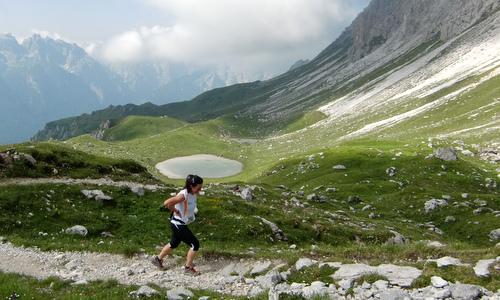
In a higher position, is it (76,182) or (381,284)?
(76,182)

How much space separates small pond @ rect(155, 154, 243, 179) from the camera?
145250 millimetres

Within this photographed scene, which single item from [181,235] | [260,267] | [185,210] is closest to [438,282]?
[260,267]

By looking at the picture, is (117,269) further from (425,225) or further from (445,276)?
(425,225)

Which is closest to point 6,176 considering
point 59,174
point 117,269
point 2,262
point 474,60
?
point 59,174

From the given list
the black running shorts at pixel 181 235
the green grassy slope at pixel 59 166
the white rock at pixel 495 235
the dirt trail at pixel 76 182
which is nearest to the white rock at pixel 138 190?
the dirt trail at pixel 76 182

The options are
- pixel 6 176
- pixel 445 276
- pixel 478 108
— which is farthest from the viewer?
pixel 478 108

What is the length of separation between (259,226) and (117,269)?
14776mm

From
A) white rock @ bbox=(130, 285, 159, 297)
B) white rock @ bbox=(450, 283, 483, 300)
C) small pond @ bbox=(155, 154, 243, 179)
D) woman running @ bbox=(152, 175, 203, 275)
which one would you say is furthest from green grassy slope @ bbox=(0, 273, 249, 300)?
small pond @ bbox=(155, 154, 243, 179)

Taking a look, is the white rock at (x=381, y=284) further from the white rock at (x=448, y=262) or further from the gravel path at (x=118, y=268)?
the gravel path at (x=118, y=268)

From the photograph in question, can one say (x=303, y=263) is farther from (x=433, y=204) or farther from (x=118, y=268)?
(x=433, y=204)

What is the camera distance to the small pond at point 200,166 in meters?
145

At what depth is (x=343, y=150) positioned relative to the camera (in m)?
93.4

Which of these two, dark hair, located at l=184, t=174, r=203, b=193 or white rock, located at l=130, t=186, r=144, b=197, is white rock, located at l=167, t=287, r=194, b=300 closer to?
dark hair, located at l=184, t=174, r=203, b=193

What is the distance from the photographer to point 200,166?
161000 mm
